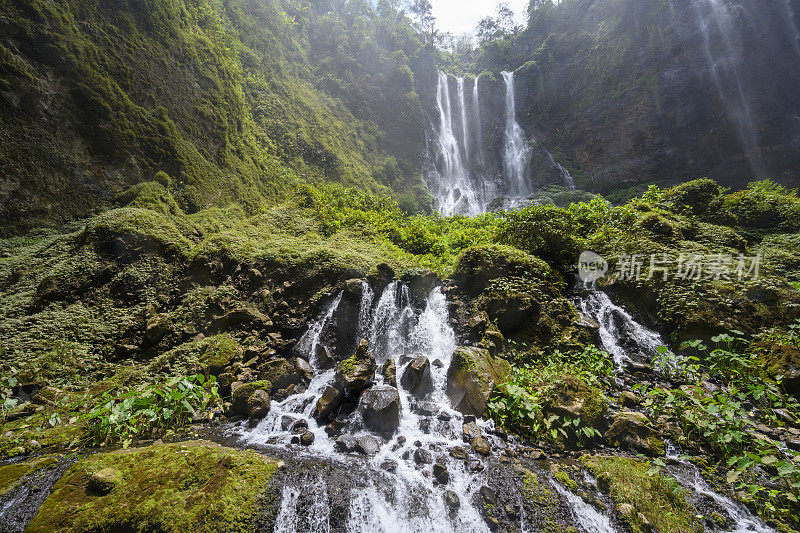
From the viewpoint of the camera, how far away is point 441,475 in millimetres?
3428

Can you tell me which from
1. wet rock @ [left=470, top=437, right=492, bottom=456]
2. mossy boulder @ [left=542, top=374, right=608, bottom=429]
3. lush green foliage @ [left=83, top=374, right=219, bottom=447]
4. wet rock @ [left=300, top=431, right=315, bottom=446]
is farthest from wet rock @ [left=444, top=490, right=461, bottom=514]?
lush green foliage @ [left=83, top=374, right=219, bottom=447]

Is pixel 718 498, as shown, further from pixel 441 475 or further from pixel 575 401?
pixel 441 475

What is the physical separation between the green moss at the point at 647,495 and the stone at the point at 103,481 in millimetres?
4879

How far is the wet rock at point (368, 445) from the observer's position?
3.90 m

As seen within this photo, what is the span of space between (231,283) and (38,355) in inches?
123

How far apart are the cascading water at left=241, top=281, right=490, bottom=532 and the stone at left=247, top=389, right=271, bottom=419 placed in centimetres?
12

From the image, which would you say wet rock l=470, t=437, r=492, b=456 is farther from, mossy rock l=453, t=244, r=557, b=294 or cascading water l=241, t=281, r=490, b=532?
mossy rock l=453, t=244, r=557, b=294

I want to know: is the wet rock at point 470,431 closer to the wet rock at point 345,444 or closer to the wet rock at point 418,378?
the wet rock at point 418,378

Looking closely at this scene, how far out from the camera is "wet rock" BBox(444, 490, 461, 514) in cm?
305

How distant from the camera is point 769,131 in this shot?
701 inches

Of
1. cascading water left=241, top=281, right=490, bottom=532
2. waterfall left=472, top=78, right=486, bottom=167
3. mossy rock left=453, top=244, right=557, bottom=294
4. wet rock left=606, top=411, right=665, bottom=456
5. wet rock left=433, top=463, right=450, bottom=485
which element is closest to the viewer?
cascading water left=241, top=281, right=490, bottom=532

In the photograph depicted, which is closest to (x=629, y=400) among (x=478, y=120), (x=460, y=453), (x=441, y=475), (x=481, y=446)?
(x=481, y=446)

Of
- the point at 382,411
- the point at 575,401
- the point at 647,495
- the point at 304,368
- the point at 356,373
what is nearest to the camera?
the point at 647,495

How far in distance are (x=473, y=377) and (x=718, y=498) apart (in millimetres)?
2864
